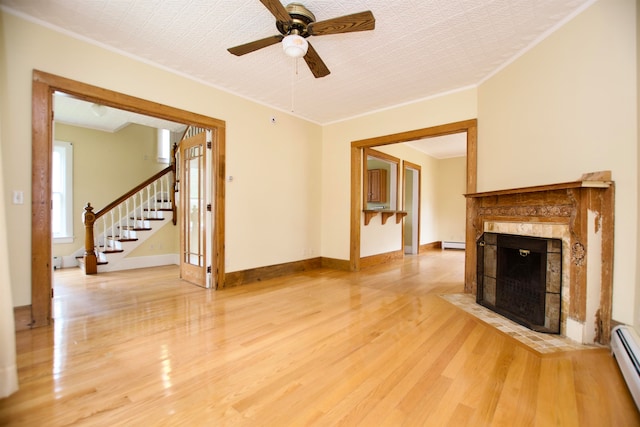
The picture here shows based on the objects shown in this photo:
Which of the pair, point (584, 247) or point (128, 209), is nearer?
point (584, 247)

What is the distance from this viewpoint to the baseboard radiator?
1.53 m

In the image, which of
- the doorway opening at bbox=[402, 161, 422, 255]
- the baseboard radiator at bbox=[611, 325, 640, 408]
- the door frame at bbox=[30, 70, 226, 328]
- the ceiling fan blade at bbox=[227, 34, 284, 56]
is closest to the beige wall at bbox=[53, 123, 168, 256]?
the door frame at bbox=[30, 70, 226, 328]

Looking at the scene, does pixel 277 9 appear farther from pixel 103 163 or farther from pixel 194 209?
pixel 103 163

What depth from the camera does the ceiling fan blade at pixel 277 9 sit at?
6.07ft

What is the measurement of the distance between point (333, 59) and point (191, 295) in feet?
10.6

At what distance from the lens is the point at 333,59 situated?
120 inches

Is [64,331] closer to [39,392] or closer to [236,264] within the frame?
[39,392]

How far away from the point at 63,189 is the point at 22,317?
446cm

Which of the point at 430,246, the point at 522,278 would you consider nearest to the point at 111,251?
the point at 522,278

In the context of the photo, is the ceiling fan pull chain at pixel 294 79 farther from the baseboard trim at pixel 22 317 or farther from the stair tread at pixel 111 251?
the stair tread at pixel 111 251

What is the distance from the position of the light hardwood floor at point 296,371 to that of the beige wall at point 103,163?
3649 millimetres

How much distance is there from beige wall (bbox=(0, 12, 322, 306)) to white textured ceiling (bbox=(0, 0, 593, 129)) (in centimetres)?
17

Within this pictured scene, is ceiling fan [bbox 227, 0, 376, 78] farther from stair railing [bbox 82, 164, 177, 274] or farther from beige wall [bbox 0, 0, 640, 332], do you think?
stair railing [bbox 82, 164, 177, 274]

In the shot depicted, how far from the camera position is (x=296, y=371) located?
5.87 ft
